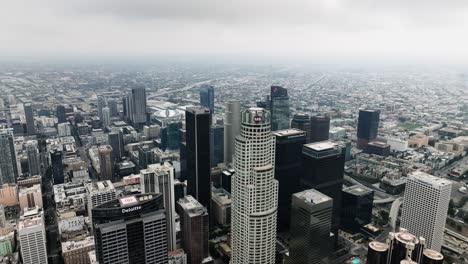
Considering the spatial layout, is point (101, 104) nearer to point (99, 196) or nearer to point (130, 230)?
point (99, 196)

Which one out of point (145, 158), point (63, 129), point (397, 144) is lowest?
point (145, 158)

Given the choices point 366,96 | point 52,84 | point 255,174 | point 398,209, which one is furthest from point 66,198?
point 366,96

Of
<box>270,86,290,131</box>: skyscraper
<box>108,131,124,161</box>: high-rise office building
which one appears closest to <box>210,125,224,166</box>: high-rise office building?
<box>270,86,290,131</box>: skyscraper

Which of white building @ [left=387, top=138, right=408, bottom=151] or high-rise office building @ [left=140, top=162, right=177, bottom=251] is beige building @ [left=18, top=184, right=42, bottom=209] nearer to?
high-rise office building @ [left=140, top=162, right=177, bottom=251]

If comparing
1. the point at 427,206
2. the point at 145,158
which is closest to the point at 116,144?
the point at 145,158

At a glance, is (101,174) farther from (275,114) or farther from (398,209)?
(398,209)

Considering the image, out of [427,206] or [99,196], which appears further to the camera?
[99,196]
